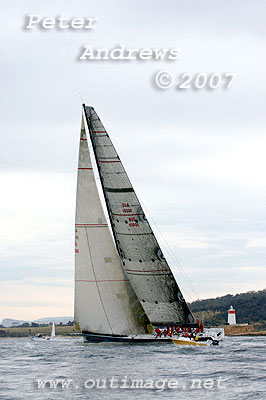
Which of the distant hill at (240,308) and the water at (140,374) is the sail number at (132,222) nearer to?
the water at (140,374)

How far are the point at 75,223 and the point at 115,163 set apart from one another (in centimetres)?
473

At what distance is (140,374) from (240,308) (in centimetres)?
9203

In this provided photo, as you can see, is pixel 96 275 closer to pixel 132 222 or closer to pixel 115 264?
pixel 115 264

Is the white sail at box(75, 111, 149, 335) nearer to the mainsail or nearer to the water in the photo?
the mainsail

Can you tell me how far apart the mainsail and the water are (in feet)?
12.0

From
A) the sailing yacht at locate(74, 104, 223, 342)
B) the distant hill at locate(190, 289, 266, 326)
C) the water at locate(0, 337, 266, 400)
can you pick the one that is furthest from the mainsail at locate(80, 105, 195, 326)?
the distant hill at locate(190, 289, 266, 326)

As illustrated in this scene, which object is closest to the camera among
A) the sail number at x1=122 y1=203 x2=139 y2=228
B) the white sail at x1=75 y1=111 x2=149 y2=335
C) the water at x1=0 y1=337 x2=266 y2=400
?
the water at x1=0 y1=337 x2=266 y2=400

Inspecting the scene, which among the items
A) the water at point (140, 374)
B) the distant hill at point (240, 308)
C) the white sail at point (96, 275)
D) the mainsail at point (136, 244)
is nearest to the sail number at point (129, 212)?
the mainsail at point (136, 244)

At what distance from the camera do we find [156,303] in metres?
47.6

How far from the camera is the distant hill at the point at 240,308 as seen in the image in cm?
11544

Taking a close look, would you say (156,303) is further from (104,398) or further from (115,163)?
(104,398)

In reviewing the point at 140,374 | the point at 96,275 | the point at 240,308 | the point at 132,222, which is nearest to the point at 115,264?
the point at 96,275

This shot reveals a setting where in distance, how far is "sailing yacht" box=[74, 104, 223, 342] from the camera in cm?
4662

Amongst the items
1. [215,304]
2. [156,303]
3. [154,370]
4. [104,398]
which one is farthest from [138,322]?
[215,304]
